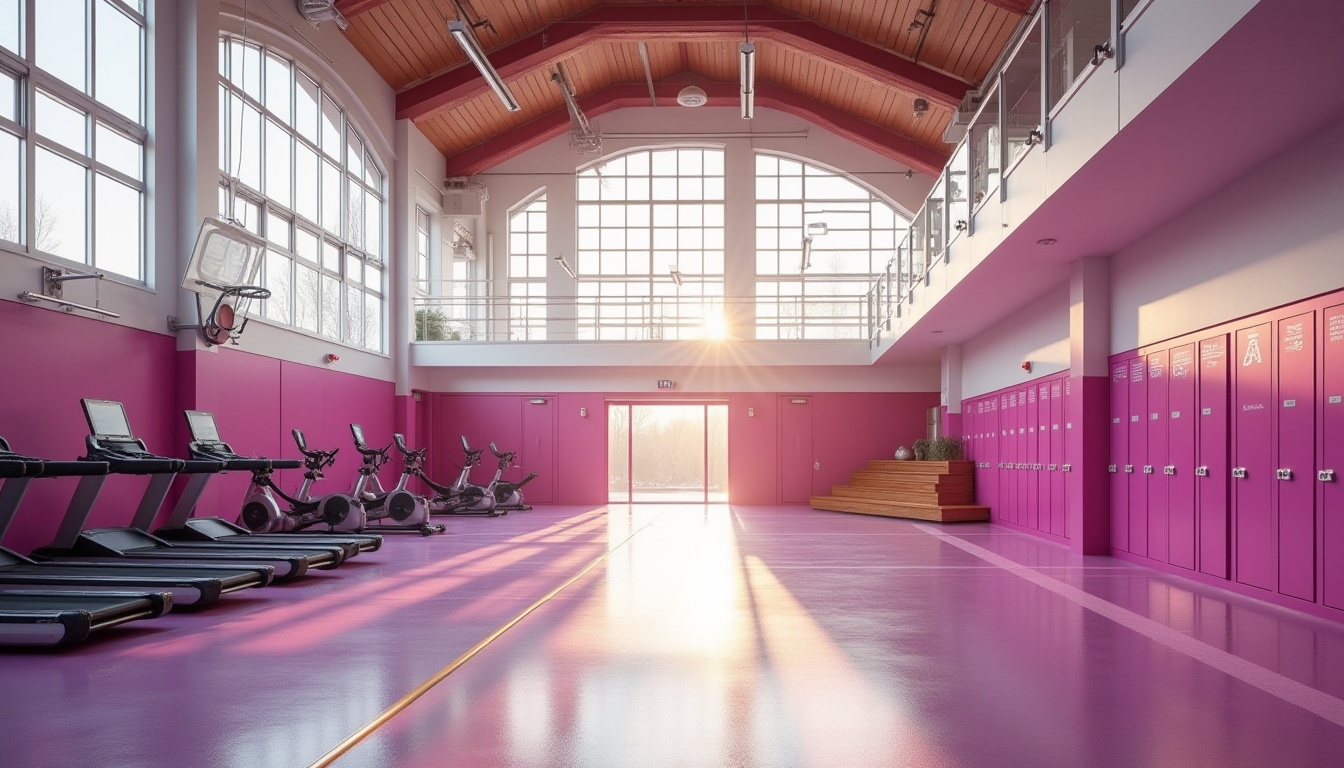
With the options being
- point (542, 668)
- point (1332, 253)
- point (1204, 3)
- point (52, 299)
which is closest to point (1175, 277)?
A: point (1332, 253)

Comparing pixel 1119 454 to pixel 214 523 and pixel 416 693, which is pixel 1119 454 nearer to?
pixel 416 693

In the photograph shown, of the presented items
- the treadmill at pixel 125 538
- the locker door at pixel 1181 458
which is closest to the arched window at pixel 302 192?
the treadmill at pixel 125 538

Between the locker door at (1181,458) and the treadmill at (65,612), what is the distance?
8319mm

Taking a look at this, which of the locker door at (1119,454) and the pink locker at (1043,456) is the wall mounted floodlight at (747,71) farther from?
the locker door at (1119,454)

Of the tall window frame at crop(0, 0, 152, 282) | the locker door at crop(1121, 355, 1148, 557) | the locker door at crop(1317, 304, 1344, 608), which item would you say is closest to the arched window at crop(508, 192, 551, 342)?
the tall window frame at crop(0, 0, 152, 282)

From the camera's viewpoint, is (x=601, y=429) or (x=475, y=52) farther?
(x=601, y=429)

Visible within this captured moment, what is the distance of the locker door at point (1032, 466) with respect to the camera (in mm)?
13531

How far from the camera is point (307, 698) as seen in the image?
456 cm

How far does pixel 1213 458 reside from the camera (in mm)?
8367

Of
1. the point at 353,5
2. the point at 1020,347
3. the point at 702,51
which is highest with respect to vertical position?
the point at 702,51

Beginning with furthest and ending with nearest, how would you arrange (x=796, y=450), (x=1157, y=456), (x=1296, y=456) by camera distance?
(x=796, y=450), (x=1157, y=456), (x=1296, y=456)

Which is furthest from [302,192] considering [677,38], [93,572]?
[93,572]

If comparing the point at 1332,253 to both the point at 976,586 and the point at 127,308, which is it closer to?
the point at 976,586

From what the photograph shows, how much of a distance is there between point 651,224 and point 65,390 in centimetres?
1523
